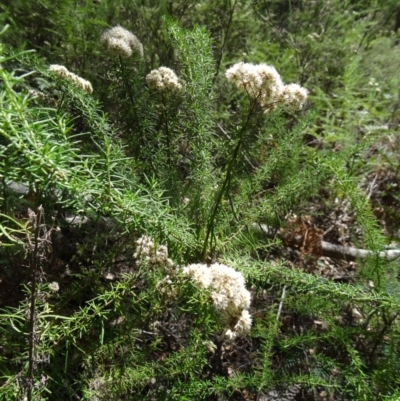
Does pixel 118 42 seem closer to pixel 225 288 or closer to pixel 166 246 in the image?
pixel 166 246

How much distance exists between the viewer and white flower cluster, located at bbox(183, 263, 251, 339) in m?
1.40

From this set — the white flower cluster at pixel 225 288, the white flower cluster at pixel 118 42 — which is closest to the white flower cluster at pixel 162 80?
the white flower cluster at pixel 118 42

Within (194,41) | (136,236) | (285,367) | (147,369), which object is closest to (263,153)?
(194,41)

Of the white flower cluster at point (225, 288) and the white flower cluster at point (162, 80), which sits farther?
the white flower cluster at point (162, 80)

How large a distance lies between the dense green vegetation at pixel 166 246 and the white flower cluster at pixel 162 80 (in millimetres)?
11

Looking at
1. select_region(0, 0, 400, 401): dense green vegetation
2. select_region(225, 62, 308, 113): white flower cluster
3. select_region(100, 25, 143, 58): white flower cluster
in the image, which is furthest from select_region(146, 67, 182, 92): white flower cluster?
select_region(225, 62, 308, 113): white flower cluster

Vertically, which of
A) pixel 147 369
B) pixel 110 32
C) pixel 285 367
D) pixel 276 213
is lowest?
pixel 285 367

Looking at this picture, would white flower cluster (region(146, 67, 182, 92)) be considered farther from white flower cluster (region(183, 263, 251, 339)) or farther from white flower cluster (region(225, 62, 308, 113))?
white flower cluster (region(183, 263, 251, 339))

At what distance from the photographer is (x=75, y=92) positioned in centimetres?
189

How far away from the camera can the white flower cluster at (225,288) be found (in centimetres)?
140

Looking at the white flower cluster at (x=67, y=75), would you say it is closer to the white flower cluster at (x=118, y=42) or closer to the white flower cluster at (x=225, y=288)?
the white flower cluster at (x=118, y=42)

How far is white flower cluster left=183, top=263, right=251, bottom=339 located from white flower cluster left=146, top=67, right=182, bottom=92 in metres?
0.96

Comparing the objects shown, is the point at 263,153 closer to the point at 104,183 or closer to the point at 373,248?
the point at 373,248

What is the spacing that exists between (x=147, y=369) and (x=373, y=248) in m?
1.23
